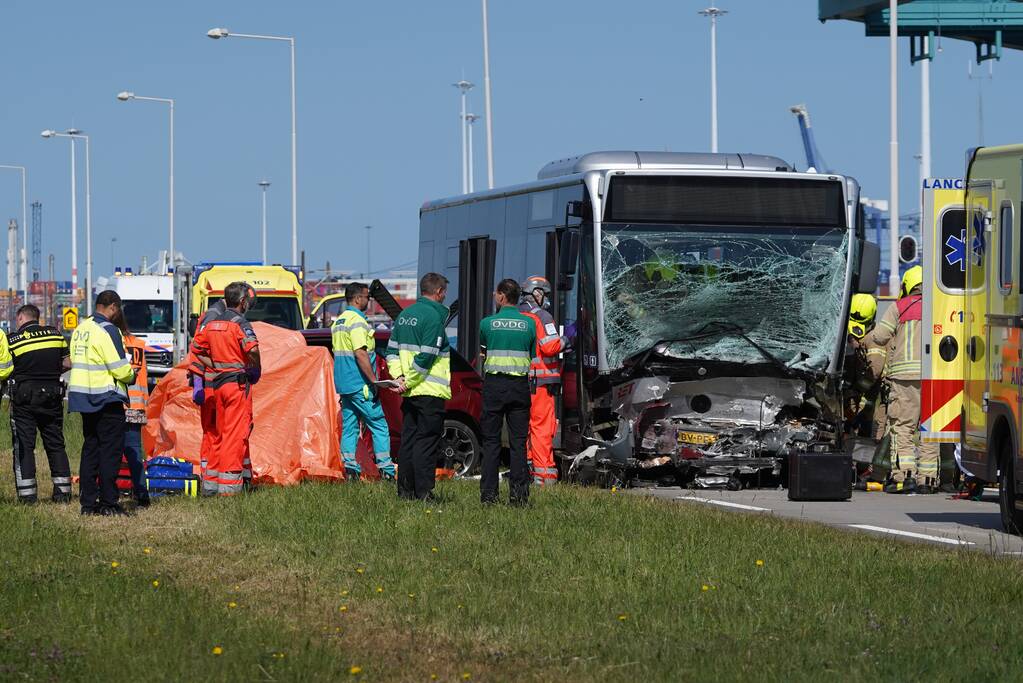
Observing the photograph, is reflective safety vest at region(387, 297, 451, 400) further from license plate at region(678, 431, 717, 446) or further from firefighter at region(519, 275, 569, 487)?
license plate at region(678, 431, 717, 446)

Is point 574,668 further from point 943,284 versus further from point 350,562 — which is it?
point 943,284

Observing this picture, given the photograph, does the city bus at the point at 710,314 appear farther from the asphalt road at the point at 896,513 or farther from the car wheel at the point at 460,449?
the car wheel at the point at 460,449

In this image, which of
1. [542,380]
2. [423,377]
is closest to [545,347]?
[542,380]

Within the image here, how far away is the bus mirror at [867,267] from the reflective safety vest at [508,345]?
4.24 metres

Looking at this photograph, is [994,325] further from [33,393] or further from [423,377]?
[33,393]

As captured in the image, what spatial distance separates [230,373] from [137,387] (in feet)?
2.38

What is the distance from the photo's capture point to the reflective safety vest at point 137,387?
15.3 metres

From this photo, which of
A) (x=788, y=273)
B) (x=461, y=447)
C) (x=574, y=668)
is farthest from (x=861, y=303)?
(x=574, y=668)

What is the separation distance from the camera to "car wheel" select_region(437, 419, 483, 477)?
61.6 feet

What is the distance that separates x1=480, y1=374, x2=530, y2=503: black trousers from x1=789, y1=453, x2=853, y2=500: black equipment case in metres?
3.04

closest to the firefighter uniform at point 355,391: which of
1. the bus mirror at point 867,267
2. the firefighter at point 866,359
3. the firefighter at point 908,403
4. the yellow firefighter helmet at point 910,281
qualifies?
the bus mirror at point 867,267

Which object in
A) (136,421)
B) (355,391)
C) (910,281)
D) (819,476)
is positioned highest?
(910,281)

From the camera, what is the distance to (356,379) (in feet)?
55.7

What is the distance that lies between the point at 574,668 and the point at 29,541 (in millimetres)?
5736
